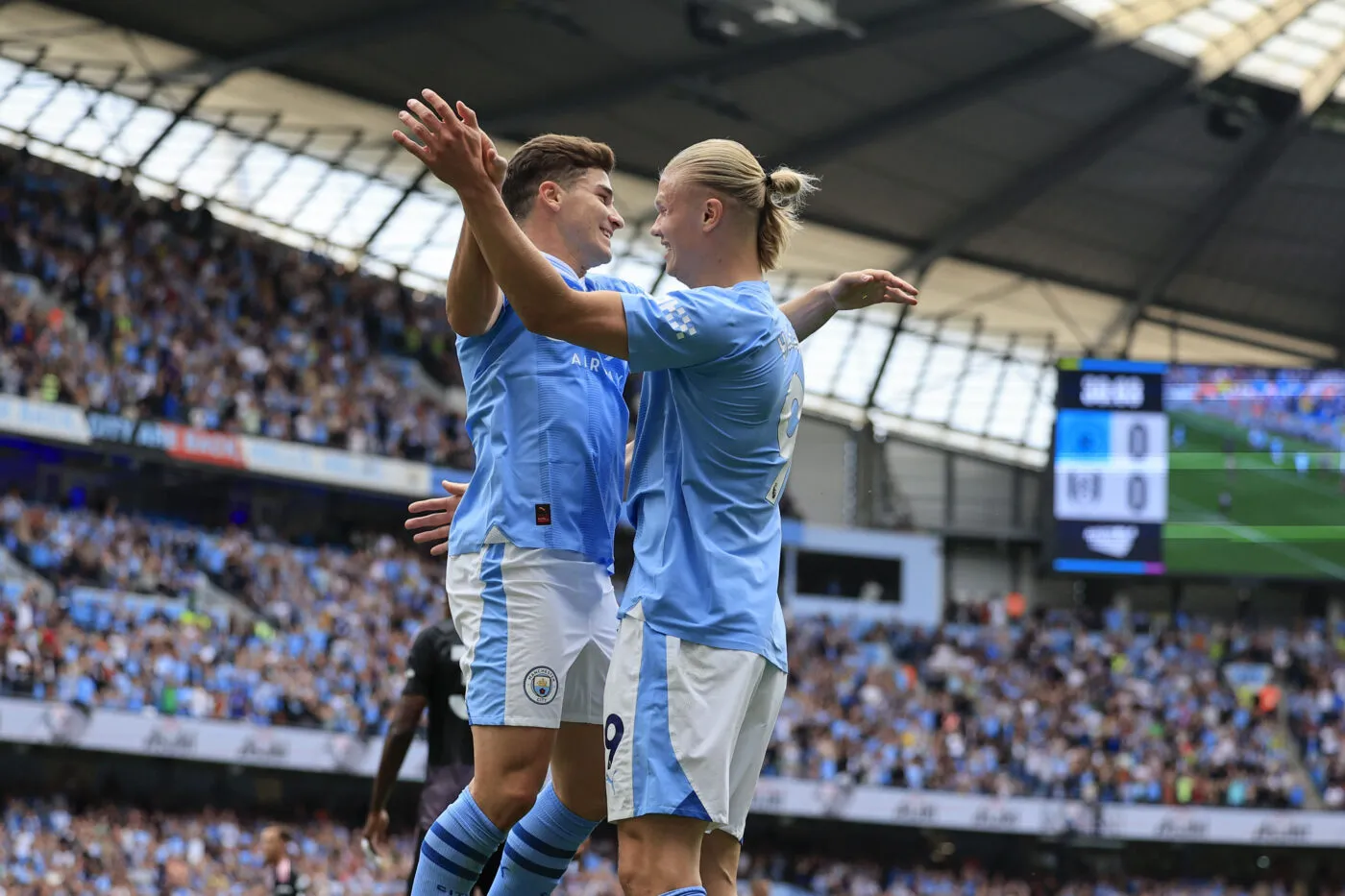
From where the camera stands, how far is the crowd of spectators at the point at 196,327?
31266 millimetres

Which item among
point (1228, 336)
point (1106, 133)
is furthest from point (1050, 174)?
point (1228, 336)

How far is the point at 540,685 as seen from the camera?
5.09 metres

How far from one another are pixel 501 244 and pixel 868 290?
1605 mm

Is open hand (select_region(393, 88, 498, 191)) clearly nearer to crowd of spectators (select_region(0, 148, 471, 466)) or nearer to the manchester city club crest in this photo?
the manchester city club crest

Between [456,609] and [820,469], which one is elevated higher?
[820,469]

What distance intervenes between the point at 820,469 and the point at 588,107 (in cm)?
1650

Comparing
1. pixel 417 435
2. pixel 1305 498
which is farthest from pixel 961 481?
pixel 417 435

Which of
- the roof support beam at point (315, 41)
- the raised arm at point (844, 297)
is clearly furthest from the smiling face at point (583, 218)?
the roof support beam at point (315, 41)

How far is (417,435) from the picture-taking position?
36.8m

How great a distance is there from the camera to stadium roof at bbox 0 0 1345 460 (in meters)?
31.2

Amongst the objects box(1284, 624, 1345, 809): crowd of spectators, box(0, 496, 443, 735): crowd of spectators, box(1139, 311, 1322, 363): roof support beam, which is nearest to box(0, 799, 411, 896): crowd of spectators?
box(0, 496, 443, 735): crowd of spectators

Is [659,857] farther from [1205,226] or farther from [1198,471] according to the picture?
Result: [1205,226]

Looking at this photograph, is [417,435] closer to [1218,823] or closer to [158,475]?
[158,475]

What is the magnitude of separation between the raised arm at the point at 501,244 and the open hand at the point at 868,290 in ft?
4.32
